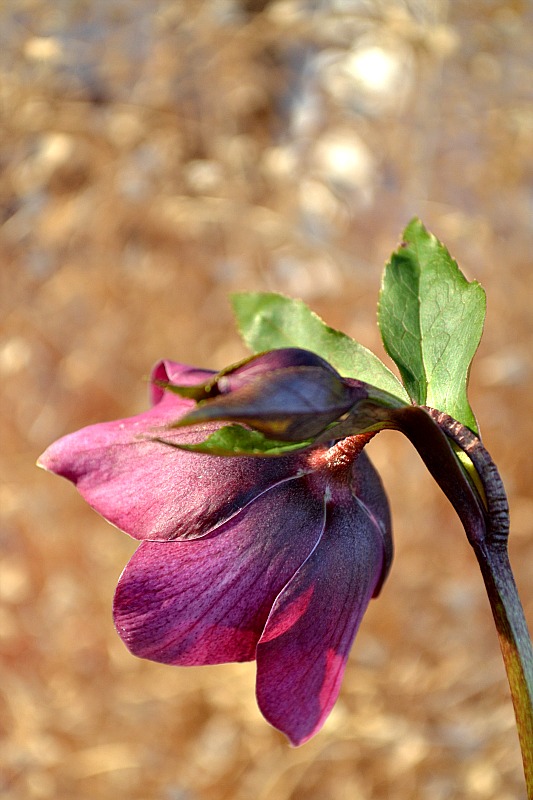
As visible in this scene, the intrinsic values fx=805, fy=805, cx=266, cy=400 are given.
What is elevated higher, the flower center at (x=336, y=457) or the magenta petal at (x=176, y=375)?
the magenta petal at (x=176, y=375)

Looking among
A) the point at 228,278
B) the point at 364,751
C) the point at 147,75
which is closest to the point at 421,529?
the point at 364,751

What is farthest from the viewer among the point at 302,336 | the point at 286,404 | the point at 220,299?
the point at 220,299

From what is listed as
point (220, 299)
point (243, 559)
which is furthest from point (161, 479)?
point (220, 299)

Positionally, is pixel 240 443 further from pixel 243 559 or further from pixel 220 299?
pixel 220 299

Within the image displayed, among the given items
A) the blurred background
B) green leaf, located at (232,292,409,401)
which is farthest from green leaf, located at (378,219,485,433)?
the blurred background

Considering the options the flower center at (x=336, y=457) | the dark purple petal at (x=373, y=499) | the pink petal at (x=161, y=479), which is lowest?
the dark purple petal at (x=373, y=499)

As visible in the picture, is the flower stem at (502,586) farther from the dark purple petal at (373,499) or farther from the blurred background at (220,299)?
the blurred background at (220,299)

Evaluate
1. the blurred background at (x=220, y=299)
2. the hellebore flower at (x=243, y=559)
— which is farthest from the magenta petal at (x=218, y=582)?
the blurred background at (x=220, y=299)
